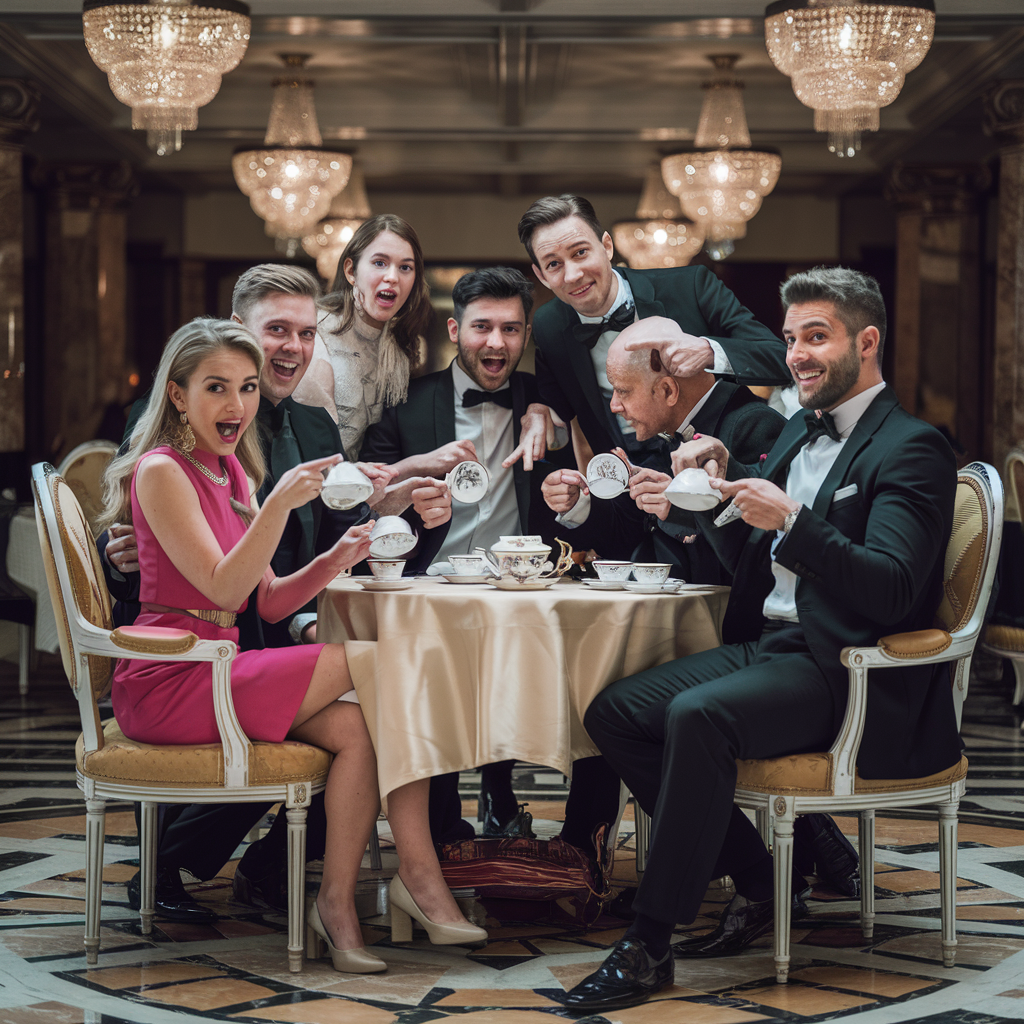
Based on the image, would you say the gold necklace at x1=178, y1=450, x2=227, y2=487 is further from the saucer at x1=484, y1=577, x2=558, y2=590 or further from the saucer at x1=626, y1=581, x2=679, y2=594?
the saucer at x1=626, y1=581, x2=679, y2=594

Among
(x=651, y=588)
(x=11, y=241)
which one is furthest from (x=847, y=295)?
(x=11, y=241)

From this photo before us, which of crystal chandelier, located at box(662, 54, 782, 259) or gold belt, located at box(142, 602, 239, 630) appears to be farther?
crystal chandelier, located at box(662, 54, 782, 259)

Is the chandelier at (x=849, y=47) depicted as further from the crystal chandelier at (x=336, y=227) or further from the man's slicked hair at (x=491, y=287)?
the crystal chandelier at (x=336, y=227)

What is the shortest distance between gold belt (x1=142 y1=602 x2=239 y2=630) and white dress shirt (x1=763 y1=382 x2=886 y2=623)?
1.20m

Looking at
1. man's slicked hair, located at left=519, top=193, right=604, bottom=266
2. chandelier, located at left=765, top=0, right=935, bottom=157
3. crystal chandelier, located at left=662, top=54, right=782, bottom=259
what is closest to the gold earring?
man's slicked hair, located at left=519, top=193, right=604, bottom=266

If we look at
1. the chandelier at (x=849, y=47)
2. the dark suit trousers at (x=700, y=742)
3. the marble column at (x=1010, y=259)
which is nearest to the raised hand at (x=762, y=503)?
the dark suit trousers at (x=700, y=742)

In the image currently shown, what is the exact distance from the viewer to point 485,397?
3.80 m

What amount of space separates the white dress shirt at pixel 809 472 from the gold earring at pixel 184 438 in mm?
1298

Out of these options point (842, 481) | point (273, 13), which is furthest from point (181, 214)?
point (842, 481)

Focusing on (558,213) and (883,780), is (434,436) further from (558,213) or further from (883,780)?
(883,780)

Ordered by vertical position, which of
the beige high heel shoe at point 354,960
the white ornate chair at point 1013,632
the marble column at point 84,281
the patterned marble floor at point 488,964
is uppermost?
the marble column at point 84,281

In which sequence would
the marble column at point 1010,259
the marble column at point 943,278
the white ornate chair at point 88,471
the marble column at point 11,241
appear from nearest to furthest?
the white ornate chair at point 88,471, the marble column at point 1010,259, the marble column at point 11,241, the marble column at point 943,278

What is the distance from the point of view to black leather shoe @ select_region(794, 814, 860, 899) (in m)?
3.44

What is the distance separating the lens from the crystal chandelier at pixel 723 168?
7.94m
